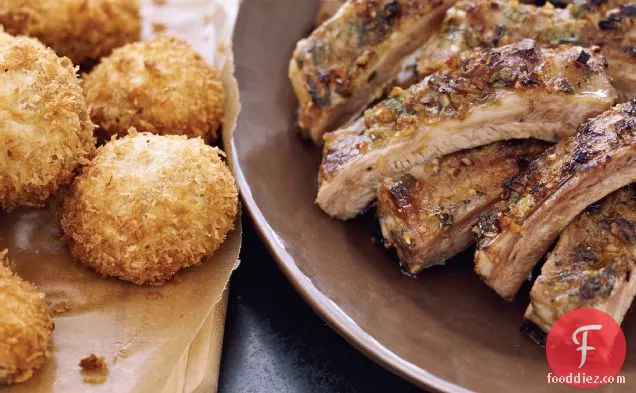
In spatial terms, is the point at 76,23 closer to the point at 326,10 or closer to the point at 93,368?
the point at 326,10

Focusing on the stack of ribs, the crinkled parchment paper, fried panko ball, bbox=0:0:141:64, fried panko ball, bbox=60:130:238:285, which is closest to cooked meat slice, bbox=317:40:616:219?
the stack of ribs

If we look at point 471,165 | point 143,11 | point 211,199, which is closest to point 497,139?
point 471,165

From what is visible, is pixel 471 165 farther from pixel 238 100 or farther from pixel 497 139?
pixel 238 100

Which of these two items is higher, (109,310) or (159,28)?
(159,28)

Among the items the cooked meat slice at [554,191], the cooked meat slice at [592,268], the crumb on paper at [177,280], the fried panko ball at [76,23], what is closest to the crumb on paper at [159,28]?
the fried panko ball at [76,23]

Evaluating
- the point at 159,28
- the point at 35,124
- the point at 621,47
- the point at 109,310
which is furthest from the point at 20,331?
the point at 621,47
